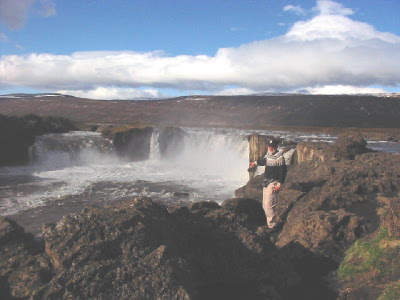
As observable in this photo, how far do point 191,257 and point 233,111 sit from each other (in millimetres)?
103405

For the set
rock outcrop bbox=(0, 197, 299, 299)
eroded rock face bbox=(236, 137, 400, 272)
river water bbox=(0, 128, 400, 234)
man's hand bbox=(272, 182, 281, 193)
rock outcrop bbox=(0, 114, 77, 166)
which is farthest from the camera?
rock outcrop bbox=(0, 114, 77, 166)

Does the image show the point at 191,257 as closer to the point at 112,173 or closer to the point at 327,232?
the point at 327,232

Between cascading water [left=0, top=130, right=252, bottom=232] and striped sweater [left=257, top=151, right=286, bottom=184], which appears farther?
cascading water [left=0, top=130, right=252, bottom=232]

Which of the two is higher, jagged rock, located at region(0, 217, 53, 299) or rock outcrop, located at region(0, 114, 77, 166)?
jagged rock, located at region(0, 217, 53, 299)

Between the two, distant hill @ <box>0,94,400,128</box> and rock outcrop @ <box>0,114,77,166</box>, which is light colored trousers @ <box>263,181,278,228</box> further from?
distant hill @ <box>0,94,400,128</box>

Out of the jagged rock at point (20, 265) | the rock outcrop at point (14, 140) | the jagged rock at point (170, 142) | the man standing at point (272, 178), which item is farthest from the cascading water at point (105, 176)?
the man standing at point (272, 178)

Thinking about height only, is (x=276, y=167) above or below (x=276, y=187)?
above

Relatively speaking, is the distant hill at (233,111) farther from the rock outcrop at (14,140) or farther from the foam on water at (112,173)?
the rock outcrop at (14,140)

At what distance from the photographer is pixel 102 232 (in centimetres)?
483

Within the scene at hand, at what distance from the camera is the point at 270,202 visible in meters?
9.26

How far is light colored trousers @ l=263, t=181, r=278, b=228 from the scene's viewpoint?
9172 mm

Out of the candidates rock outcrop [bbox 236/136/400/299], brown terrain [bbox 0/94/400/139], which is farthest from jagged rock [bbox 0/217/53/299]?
brown terrain [bbox 0/94/400/139]

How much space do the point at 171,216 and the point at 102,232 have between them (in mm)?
1307

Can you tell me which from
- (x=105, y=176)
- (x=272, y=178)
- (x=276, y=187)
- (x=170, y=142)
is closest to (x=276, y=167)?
(x=272, y=178)
